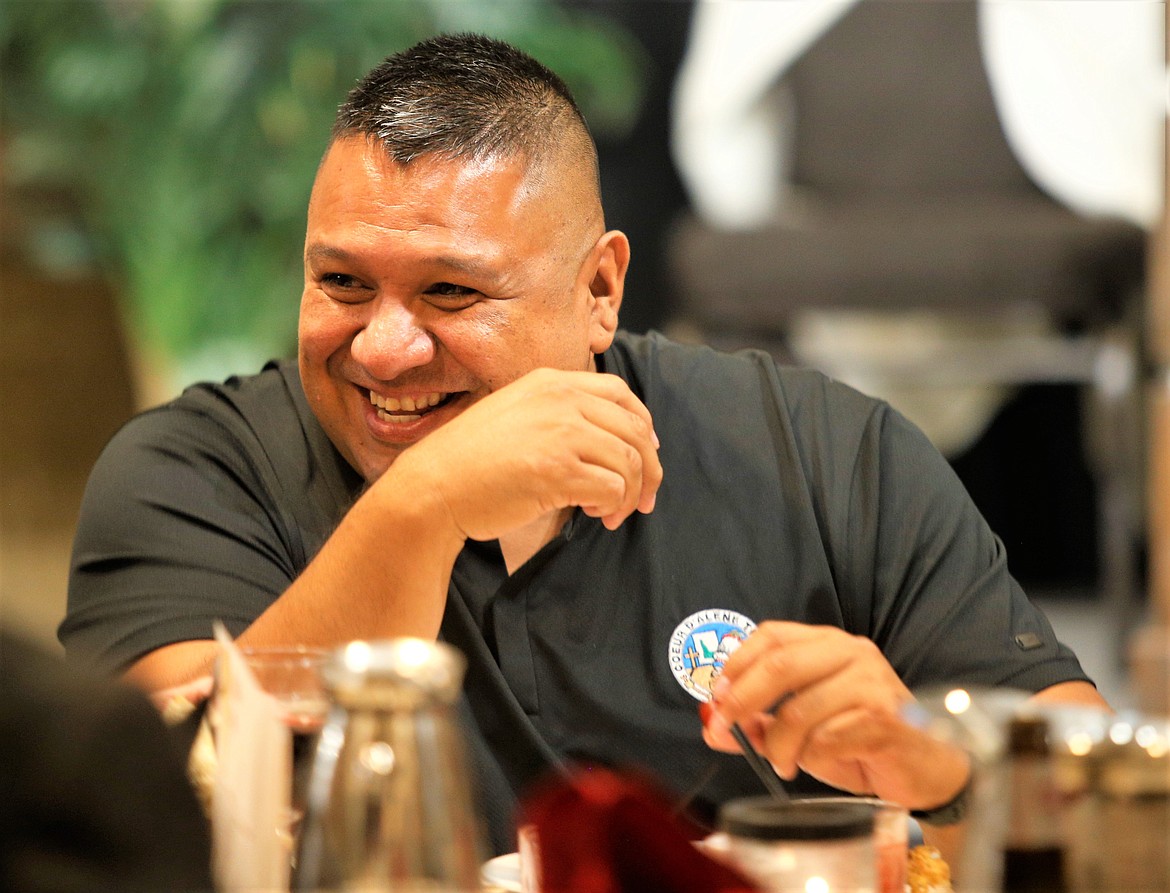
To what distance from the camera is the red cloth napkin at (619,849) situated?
68 cm

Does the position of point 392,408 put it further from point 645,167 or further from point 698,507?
point 645,167

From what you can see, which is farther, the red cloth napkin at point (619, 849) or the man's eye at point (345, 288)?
the man's eye at point (345, 288)

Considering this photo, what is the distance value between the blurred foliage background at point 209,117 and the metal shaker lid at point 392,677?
12.6 feet

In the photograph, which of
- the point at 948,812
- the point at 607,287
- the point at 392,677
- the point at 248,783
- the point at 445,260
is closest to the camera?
the point at 392,677

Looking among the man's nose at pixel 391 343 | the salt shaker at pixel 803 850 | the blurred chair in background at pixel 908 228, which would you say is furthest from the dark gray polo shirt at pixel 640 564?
the blurred chair in background at pixel 908 228

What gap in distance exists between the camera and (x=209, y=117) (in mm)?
4438

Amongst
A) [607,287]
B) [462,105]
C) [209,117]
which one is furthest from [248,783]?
[209,117]

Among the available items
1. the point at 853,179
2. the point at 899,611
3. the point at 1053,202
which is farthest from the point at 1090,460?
the point at 899,611

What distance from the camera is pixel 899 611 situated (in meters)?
1.49

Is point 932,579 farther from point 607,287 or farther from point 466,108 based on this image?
point 466,108

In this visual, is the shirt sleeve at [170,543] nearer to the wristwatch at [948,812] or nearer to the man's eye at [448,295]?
the man's eye at [448,295]

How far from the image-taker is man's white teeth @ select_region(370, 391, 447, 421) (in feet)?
4.81

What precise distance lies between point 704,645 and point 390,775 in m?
0.83

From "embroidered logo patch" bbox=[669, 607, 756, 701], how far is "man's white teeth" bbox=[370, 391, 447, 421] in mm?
316
